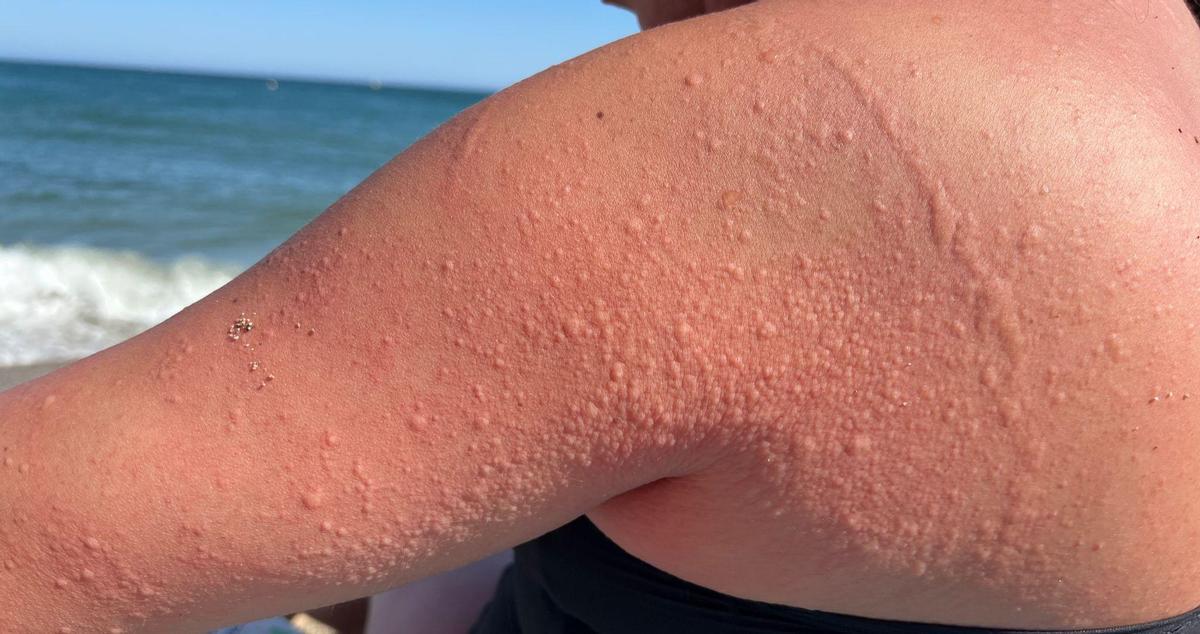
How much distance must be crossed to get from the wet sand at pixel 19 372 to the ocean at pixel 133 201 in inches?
2.6

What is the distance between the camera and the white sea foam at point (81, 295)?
13.9ft

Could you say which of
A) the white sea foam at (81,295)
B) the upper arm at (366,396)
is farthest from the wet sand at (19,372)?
the upper arm at (366,396)

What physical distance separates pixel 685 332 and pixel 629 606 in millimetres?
382

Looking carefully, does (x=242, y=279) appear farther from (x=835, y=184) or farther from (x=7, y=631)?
(x=835, y=184)

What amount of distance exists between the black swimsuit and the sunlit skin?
0.14m

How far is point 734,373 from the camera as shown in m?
0.54

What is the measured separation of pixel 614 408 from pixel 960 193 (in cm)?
26

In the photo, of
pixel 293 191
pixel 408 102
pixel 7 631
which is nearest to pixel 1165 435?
pixel 7 631

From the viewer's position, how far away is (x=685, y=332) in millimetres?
525

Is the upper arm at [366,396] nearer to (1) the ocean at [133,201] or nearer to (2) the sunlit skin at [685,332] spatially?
(2) the sunlit skin at [685,332]

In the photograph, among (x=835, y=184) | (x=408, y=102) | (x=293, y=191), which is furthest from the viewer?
(x=408, y=102)

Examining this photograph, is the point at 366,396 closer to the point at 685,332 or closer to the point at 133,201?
the point at 685,332

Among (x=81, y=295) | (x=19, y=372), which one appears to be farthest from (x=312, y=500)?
(x=81, y=295)

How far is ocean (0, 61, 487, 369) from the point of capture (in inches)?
195
